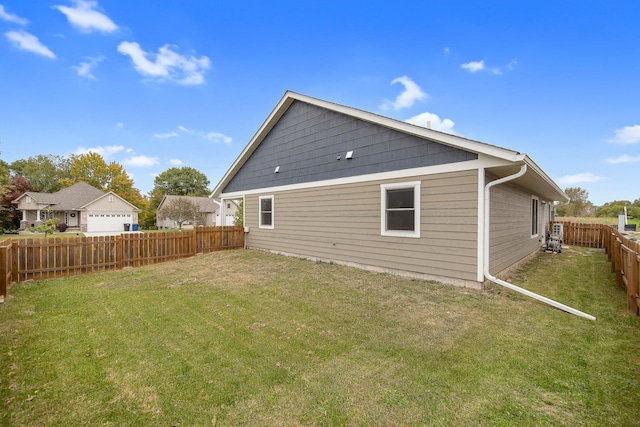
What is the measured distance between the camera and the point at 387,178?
727 cm

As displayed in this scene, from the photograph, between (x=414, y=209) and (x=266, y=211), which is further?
(x=266, y=211)

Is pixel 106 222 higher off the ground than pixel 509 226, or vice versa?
pixel 509 226

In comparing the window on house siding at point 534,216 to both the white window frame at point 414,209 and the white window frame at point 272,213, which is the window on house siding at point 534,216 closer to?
the white window frame at point 414,209

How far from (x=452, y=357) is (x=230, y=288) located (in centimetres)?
470

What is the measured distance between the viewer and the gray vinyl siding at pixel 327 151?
22.0ft

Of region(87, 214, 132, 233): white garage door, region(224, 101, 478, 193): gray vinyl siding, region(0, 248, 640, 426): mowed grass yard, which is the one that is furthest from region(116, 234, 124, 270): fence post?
region(87, 214, 132, 233): white garage door

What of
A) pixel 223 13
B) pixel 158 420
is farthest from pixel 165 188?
pixel 158 420

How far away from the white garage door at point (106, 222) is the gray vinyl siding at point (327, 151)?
1064 inches

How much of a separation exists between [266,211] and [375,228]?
225 inches

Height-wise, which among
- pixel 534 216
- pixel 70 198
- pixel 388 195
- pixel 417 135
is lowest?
pixel 534 216

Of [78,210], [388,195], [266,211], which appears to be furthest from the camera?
[78,210]

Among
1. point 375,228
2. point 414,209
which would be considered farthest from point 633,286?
point 375,228

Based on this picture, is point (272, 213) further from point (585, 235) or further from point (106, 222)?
point (106, 222)

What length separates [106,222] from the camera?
3080 centimetres
